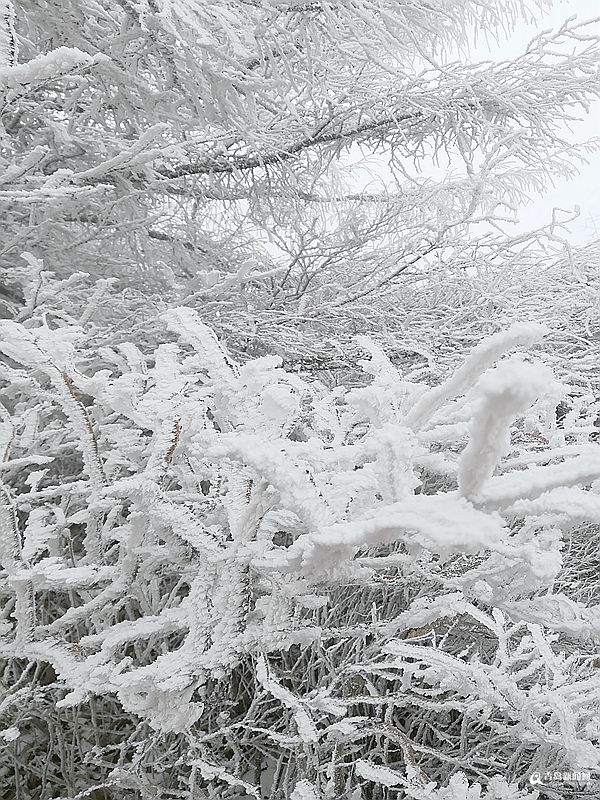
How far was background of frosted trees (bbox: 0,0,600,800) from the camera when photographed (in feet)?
2.72

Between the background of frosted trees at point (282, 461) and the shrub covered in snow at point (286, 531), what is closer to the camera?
the shrub covered in snow at point (286, 531)

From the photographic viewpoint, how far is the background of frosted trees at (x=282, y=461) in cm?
83

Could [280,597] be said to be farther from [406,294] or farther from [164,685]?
[406,294]

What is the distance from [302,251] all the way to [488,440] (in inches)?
80.7

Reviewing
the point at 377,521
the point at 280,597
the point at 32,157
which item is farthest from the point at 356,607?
the point at 32,157

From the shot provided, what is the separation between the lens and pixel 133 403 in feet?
3.68
